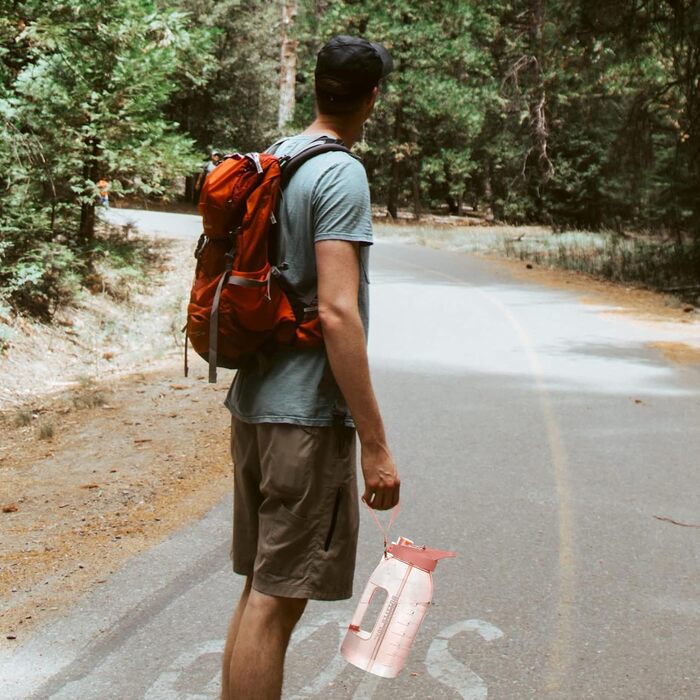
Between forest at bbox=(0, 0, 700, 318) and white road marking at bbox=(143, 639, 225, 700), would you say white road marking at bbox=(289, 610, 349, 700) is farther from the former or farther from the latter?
forest at bbox=(0, 0, 700, 318)

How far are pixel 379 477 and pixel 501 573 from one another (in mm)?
2462

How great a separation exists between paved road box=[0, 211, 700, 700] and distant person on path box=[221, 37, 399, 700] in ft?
3.30

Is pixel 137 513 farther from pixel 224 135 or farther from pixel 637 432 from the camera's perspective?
pixel 224 135

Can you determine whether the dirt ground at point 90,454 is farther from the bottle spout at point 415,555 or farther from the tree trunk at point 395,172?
the tree trunk at point 395,172

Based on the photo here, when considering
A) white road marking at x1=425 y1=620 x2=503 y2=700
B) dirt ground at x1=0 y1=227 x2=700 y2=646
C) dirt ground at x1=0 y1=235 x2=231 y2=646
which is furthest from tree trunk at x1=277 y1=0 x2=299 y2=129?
white road marking at x1=425 y1=620 x2=503 y2=700

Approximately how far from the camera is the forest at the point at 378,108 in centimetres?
1271

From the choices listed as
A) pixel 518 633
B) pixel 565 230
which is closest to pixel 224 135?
pixel 565 230

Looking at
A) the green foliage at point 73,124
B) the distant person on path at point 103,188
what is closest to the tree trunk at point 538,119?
the green foliage at point 73,124

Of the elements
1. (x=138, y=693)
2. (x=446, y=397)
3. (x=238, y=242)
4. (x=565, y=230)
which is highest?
(x=238, y=242)

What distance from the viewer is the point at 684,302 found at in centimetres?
1848

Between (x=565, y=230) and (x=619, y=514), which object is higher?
(x=619, y=514)

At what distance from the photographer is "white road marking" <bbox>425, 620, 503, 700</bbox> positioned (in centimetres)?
393

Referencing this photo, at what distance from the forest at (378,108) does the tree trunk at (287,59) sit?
0.26 ft

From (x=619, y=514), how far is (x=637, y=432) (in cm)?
231
